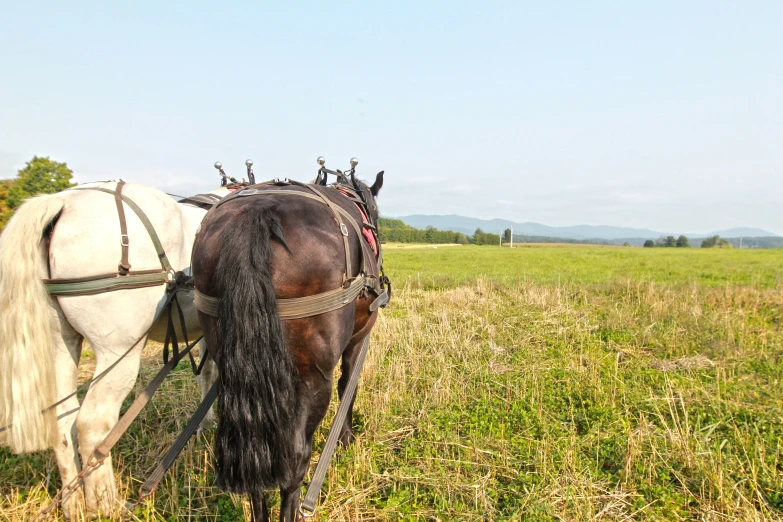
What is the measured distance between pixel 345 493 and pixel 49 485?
6.85 feet

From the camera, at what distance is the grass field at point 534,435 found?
2682mm

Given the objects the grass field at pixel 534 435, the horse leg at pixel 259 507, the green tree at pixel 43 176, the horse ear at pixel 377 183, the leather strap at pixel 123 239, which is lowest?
the grass field at pixel 534 435

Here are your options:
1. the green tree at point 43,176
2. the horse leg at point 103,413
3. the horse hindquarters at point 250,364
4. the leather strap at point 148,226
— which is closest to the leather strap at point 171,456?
the horse leg at point 103,413

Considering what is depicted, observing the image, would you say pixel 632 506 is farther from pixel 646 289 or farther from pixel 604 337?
pixel 646 289

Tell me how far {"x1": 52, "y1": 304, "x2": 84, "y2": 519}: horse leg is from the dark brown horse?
112 centimetres

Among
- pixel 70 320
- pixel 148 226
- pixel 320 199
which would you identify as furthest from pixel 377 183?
pixel 70 320

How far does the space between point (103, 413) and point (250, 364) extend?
1.33 meters

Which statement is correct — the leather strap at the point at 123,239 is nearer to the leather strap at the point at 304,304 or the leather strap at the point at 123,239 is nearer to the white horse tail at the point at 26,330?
the white horse tail at the point at 26,330

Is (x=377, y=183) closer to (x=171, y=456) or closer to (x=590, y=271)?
(x=171, y=456)

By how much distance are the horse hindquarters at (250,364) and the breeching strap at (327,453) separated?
0.27m

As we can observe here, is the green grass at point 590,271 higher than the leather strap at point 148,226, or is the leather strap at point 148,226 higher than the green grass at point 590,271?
the leather strap at point 148,226


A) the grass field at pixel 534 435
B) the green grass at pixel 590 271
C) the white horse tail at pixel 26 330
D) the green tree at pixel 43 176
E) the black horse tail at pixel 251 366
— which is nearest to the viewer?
the black horse tail at pixel 251 366

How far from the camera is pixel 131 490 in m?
2.93

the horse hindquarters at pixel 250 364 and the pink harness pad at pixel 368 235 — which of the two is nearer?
the horse hindquarters at pixel 250 364
